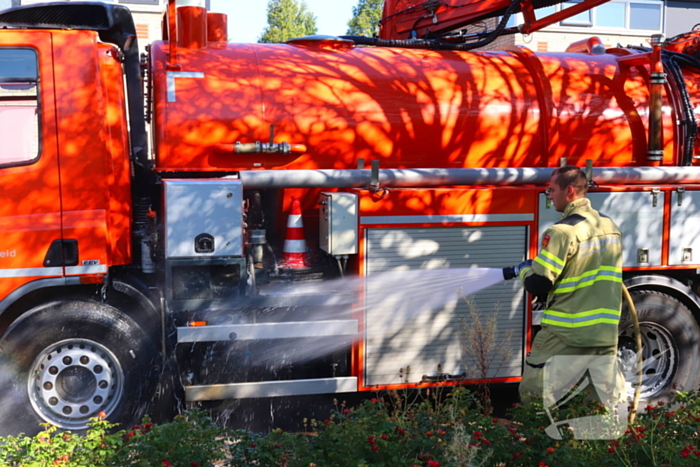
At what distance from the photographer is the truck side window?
4.93m

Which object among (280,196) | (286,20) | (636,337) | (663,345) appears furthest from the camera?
(286,20)

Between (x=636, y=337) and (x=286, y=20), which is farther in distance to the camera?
(x=286, y=20)

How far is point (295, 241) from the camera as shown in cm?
551

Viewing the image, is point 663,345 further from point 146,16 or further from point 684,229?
point 146,16

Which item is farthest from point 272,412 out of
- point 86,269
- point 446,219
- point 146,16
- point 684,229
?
point 146,16

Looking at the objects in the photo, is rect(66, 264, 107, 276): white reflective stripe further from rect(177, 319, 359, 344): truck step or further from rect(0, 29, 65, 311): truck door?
rect(177, 319, 359, 344): truck step

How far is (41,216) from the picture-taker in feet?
16.2

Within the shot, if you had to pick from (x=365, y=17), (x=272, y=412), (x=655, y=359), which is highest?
(x=365, y=17)

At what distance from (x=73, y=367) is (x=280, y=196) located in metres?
1.92

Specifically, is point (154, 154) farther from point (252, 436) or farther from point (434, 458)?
point (434, 458)

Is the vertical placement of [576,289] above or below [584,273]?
below

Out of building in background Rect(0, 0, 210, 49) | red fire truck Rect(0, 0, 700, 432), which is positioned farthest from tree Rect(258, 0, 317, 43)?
red fire truck Rect(0, 0, 700, 432)

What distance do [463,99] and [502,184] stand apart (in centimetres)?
78

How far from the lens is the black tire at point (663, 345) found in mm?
5922
